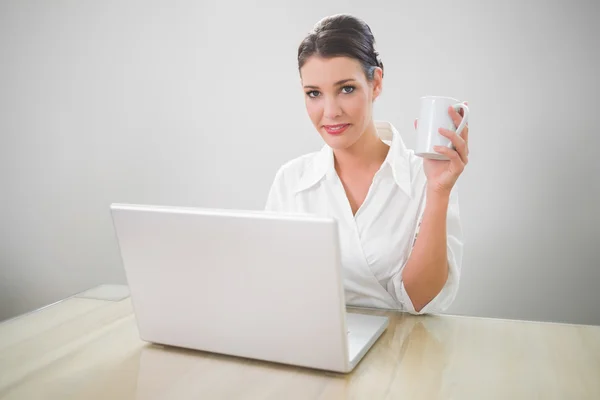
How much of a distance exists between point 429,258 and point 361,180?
1.34ft

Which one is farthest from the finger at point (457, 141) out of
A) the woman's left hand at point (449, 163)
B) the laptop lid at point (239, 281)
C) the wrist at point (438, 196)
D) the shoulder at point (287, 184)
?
the shoulder at point (287, 184)

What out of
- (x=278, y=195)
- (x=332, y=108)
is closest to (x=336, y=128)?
(x=332, y=108)

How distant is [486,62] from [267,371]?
160 cm

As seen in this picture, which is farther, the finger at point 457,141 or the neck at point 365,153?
the neck at point 365,153

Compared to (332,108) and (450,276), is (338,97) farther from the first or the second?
(450,276)

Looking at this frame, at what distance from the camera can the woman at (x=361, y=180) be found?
1466 mm

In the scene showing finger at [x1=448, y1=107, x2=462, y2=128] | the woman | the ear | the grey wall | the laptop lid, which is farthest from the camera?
the grey wall

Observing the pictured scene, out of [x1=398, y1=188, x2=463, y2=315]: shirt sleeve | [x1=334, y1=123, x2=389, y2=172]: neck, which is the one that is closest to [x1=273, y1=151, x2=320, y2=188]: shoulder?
[x1=334, y1=123, x2=389, y2=172]: neck

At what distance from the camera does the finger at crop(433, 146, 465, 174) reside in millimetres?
1118

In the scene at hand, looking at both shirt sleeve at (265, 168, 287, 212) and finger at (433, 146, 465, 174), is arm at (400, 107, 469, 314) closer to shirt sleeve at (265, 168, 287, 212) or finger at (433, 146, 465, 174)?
finger at (433, 146, 465, 174)

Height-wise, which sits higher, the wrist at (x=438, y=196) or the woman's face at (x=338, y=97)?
the woman's face at (x=338, y=97)

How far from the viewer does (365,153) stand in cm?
163

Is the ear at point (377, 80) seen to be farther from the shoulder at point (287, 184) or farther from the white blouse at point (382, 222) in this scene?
the shoulder at point (287, 184)

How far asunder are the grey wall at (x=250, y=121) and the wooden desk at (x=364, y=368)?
1118mm
